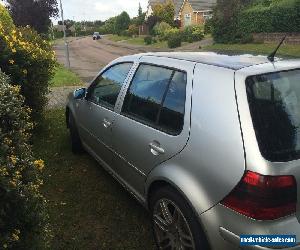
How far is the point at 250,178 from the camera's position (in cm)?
250

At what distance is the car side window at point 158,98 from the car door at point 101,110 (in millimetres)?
339

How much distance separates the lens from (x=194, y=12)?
174ft

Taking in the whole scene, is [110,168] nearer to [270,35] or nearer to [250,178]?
[250,178]

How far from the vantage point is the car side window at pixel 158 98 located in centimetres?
328

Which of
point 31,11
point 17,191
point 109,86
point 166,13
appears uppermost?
point 31,11

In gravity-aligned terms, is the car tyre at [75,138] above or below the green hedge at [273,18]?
below

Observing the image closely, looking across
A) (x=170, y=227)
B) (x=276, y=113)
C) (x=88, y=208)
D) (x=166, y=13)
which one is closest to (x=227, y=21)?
(x=166, y=13)

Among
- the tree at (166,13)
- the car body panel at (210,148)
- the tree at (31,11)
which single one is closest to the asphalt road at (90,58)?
the tree at (31,11)

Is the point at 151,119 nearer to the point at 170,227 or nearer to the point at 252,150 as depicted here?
the point at 170,227

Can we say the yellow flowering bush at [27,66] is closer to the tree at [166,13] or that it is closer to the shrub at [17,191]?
the shrub at [17,191]

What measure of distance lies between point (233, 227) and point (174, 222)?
720 mm

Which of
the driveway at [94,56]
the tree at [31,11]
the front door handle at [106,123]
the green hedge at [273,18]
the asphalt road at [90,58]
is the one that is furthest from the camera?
the tree at [31,11]

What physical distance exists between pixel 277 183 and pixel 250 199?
208 millimetres

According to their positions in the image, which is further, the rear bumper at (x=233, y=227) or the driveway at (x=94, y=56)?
the driveway at (x=94, y=56)
